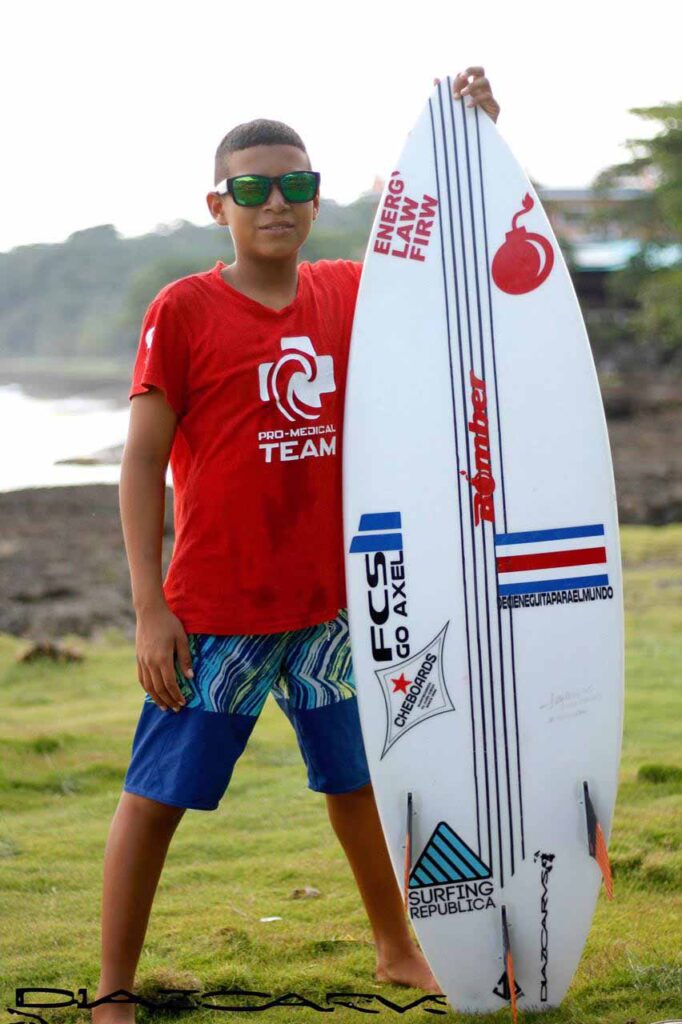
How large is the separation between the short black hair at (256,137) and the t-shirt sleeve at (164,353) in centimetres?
30

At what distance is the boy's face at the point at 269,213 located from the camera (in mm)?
2326

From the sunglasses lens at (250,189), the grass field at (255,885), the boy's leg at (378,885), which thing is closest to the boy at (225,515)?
the sunglasses lens at (250,189)

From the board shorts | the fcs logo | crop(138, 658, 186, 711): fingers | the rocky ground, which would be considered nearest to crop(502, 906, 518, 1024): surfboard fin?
the board shorts

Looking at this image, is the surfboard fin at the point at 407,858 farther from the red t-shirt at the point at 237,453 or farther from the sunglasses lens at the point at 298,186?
the sunglasses lens at the point at 298,186

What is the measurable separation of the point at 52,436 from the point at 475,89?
659 inches

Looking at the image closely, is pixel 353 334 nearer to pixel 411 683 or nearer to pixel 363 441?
pixel 363 441

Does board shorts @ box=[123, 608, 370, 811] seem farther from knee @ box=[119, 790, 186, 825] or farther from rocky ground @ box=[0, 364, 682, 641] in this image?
rocky ground @ box=[0, 364, 682, 641]

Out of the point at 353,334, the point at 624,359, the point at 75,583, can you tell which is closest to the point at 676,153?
the point at 624,359

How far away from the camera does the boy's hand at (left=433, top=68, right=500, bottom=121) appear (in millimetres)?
2604

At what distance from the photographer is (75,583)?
396 inches

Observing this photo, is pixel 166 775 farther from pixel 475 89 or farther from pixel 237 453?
pixel 475 89

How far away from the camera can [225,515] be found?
2.28 meters

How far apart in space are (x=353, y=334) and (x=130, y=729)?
257cm

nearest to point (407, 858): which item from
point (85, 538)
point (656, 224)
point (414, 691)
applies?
point (414, 691)
